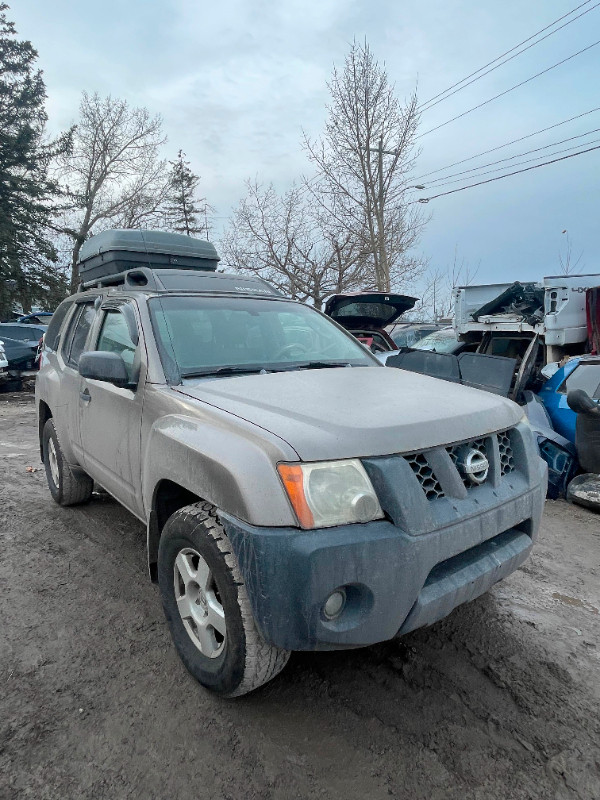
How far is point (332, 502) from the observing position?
1.89m

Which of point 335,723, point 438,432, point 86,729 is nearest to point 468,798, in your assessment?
point 335,723

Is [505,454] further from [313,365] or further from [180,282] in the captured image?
[180,282]

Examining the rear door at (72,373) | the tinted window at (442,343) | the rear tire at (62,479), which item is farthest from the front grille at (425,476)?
the tinted window at (442,343)

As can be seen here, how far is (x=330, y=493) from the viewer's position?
1890 mm

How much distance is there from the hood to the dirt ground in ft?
3.77

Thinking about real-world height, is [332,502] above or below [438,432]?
below

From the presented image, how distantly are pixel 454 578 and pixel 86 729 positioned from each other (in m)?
1.61

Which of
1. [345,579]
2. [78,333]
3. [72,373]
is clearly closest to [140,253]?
[78,333]

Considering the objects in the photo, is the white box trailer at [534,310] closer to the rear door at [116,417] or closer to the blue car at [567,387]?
the blue car at [567,387]

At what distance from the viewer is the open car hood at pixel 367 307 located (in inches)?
303

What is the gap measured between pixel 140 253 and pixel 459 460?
178 inches

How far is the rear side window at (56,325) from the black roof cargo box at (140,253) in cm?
84

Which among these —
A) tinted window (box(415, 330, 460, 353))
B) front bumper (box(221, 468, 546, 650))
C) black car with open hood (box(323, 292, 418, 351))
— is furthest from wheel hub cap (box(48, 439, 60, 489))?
tinted window (box(415, 330, 460, 353))

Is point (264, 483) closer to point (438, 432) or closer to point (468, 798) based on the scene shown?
point (438, 432)
